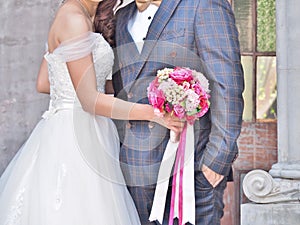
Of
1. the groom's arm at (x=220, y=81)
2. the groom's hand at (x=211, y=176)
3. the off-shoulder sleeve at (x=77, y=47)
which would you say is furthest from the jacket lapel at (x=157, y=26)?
the groom's hand at (x=211, y=176)

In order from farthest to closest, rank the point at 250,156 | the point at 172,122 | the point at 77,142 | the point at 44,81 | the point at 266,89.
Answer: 1. the point at 266,89
2. the point at 250,156
3. the point at 44,81
4. the point at 77,142
5. the point at 172,122

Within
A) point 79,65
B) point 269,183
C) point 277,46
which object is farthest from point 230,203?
point 79,65

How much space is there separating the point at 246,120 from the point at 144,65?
1496 mm

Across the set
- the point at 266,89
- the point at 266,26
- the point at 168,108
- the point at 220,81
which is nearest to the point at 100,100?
the point at 168,108

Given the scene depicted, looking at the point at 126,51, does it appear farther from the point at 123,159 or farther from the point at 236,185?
the point at 236,185

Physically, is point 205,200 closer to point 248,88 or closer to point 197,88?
point 197,88

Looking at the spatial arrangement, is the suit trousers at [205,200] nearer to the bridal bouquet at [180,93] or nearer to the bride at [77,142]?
the bride at [77,142]

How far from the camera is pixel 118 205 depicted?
3.84 meters

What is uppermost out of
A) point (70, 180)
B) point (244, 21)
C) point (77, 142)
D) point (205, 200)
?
point (244, 21)

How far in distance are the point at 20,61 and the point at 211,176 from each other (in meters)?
1.87

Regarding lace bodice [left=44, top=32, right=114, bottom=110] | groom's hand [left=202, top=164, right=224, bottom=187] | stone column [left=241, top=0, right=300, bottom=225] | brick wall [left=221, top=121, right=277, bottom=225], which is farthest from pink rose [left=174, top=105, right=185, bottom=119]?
brick wall [left=221, top=121, right=277, bottom=225]

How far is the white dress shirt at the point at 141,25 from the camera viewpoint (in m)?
3.88

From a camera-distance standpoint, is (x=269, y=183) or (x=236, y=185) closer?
(x=269, y=183)

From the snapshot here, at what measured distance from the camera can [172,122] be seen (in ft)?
12.4
